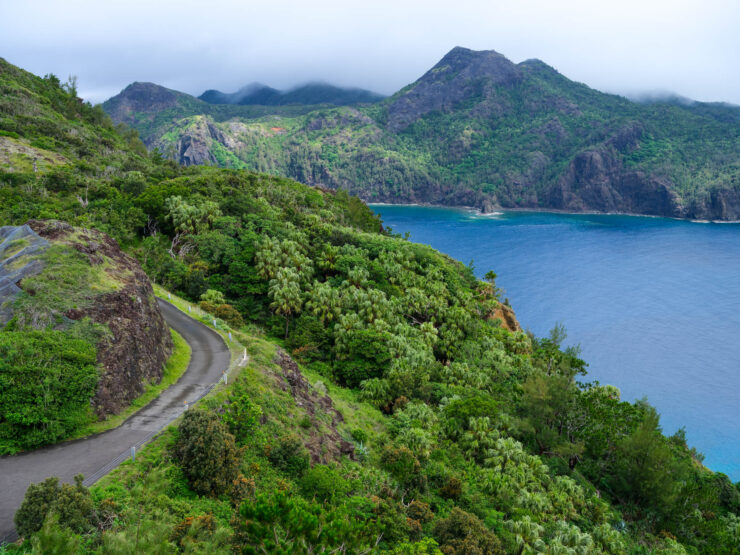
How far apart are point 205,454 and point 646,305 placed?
402ft

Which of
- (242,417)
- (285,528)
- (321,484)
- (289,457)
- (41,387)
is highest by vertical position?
(41,387)

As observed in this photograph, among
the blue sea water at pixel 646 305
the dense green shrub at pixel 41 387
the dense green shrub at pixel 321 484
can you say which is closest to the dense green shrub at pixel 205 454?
the dense green shrub at pixel 321 484

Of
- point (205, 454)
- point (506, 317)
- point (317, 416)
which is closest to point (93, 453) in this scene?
point (205, 454)

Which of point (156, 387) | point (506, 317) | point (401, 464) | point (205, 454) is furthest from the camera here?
point (506, 317)

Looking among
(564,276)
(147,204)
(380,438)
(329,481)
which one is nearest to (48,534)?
(329,481)

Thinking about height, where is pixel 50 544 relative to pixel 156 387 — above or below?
above

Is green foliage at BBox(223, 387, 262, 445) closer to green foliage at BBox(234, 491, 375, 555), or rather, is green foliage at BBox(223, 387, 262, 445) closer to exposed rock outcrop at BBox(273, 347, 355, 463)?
exposed rock outcrop at BBox(273, 347, 355, 463)

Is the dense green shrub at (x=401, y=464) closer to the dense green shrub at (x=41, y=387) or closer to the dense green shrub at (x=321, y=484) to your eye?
the dense green shrub at (x=321, y=484)

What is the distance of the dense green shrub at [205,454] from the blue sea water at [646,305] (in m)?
69.7

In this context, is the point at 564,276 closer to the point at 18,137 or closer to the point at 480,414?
the point at 480,414

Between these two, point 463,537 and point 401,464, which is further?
point 401,464

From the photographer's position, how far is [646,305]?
11112cm

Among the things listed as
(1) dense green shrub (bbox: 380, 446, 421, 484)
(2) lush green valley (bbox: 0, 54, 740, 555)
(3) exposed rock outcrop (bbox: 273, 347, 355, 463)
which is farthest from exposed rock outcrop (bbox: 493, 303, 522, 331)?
(1) dense green shrub (bbox: 380, 446, 421, 484)

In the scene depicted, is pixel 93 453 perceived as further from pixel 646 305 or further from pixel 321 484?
pixel 646 305
